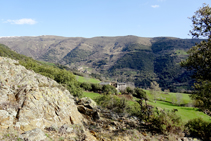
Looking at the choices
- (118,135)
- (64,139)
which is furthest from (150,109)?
(64,139)

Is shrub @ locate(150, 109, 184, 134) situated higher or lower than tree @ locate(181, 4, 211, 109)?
lower

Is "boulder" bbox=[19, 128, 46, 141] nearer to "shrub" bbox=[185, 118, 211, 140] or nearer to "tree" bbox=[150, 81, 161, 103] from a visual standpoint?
"shrub" bbox=[185, 118, 211, 140]

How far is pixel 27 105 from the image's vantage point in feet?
27.5

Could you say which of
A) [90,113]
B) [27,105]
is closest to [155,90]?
[90,113]

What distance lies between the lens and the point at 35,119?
804cm

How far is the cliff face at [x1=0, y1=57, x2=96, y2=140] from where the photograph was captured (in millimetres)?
7352

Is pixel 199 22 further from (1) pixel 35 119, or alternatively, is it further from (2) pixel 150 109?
(1) pixel 35 119

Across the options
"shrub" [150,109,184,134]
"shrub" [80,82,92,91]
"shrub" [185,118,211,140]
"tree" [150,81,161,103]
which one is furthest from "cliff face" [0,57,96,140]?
"tree" [150,81,161,103]

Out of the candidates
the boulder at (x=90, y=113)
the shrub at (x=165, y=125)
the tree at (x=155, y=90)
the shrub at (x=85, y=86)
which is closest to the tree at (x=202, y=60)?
the shrub at (x=165, y=125)

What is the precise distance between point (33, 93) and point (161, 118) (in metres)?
13.4

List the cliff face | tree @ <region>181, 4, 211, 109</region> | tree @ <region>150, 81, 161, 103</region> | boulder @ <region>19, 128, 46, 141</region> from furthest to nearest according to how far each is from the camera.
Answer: tree @ <region>150, 81, 161, 103</region> → tree @ <region>181, 4, 211, 109</region> → the cliff face → boulder @ <region>19, 128, 46, 141</region>

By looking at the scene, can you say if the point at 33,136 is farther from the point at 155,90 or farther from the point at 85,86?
the point at 155,90

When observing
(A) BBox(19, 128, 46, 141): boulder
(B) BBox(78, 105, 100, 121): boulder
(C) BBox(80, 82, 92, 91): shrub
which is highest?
(A) BBox(19, 128, 46, 141): boulder

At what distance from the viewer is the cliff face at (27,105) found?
735 centimetres
